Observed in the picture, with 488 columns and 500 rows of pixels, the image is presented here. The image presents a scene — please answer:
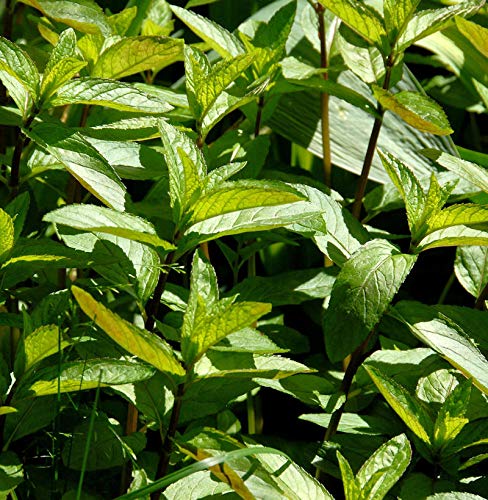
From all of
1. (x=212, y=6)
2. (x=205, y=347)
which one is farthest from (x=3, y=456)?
(x=212, y=6)

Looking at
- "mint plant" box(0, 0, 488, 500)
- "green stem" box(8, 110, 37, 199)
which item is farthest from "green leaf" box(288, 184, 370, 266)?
"green stem" box(8, 110, 37, 199)

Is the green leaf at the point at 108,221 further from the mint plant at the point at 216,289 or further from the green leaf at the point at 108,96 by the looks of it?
the green leaf at the point at 108,96

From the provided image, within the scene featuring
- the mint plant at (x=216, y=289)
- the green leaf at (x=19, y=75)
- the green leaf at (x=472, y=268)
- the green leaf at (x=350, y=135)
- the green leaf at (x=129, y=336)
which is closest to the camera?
the green leaf at (x=129, y=336)

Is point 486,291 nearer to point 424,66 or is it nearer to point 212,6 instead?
point 424,66

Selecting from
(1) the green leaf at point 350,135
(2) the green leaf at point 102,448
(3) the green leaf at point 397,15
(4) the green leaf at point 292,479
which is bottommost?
(2) the green leaf at point 102,448

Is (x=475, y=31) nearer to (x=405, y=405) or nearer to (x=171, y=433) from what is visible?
(x=405, y=405)

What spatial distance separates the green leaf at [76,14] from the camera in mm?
1000

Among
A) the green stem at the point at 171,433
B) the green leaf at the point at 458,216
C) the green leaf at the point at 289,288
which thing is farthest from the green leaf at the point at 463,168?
the green stem at the point at 171,433

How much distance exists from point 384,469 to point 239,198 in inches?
12.1

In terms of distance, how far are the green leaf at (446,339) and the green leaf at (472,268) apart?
0.22 meters

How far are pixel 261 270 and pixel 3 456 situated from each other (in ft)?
2.47

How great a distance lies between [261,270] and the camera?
1.54m

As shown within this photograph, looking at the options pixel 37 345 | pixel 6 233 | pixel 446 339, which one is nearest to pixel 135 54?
pixel 6 233

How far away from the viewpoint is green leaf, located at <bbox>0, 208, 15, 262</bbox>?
842mm
